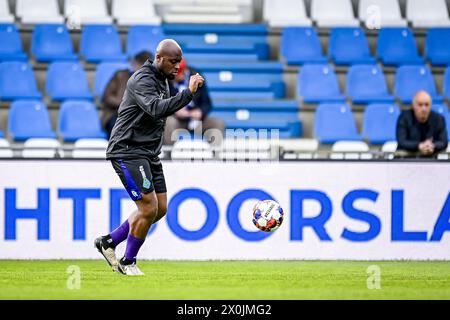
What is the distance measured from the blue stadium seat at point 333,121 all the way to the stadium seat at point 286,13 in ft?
8.53

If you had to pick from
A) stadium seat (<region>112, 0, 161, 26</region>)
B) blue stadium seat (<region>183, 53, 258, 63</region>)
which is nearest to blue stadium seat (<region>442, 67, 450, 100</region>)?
blue stadium seat (<region>183, 53, 258, 63</region>)

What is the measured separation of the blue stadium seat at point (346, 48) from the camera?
720 inches

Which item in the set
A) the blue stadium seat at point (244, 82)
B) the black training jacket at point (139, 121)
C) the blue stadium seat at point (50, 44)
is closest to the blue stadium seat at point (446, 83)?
the blue stadium seat at point (244, 82)

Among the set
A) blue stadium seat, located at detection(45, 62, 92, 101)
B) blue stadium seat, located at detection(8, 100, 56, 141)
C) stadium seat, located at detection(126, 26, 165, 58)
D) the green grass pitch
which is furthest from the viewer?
stadium seat, located at detection(126, 26, 165, 58)

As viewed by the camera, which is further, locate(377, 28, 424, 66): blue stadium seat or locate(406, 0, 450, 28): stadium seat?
locate(406, 0, 450, 28): stadium seat

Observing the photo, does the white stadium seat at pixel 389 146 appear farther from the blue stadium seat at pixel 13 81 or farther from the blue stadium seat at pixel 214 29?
the blue stadium seat at pixel 13 81

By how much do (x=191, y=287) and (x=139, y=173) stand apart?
1.35m

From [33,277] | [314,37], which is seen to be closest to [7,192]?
[33,277]

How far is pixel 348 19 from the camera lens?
62.7 feet

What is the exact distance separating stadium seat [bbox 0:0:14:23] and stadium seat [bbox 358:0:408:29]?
6.00 m

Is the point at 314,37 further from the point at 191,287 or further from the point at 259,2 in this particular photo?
the point at 191,287

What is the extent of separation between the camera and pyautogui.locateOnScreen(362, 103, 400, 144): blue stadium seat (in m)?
16.7

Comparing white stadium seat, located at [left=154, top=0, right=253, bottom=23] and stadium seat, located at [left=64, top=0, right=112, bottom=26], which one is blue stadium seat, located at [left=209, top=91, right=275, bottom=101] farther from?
stadium seat, located at [left=64, top=0, right=112, bottom=26]
